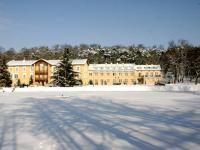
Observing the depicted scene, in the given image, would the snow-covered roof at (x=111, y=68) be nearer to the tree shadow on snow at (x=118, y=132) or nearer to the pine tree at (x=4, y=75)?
the pine tree at (x=4, y=75)

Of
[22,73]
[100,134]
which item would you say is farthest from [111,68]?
[100,134]

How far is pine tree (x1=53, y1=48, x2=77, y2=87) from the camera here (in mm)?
55250

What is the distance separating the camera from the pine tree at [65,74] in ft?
181

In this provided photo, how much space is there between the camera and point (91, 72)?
86.4 meters

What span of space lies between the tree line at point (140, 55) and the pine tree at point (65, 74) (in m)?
16.3

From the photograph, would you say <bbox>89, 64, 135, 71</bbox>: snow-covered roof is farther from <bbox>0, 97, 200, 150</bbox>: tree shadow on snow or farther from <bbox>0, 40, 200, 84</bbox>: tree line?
<bbox>0, 97, 200, 150</bbox>: tree shadow on snow

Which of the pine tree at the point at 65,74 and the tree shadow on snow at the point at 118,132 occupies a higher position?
the pine tree at the point at 65,74

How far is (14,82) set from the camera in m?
82.1

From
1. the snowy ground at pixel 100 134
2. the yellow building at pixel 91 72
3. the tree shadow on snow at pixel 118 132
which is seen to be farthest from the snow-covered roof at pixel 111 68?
the snowy ground at pixel 100 134

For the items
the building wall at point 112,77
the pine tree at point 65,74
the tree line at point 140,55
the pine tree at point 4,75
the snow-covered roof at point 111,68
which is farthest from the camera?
the snow-covered roof at point 111,68

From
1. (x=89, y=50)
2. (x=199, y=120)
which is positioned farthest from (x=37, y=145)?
(x=89, y=50)

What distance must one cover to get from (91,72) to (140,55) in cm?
3845

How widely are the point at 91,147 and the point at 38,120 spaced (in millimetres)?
A: 6162

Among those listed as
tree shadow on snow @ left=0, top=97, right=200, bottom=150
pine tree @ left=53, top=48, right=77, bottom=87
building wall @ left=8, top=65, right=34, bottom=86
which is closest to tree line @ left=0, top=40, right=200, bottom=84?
building wall @ left=8, top=65, right=34, bottom=86
